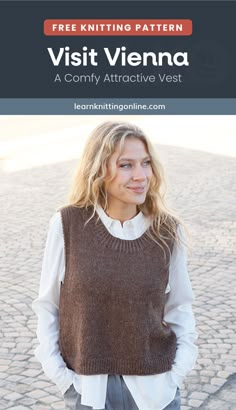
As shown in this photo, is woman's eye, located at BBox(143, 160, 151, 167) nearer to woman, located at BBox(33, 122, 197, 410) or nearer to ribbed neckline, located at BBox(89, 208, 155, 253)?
woman, located at BBox(33, 122, 197, 410)

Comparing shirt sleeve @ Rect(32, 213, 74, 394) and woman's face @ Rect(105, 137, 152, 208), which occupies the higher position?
woman's face @ Rect(105, 137, 152, 208)

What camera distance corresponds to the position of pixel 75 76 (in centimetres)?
561

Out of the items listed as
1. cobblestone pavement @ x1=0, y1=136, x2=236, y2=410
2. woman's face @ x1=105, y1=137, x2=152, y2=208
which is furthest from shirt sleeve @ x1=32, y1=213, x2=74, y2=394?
cobblestone pavement @ x1=0, y1=136, x2=236, y2=410

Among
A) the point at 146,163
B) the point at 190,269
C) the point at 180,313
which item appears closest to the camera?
the point at 146,163

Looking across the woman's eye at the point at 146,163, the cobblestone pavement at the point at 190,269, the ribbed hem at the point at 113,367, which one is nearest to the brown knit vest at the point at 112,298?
the ribbed hem at the point at 113,367

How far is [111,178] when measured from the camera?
2.61 meters

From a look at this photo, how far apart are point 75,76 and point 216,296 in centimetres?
272

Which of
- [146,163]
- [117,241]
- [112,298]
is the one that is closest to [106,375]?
[112,298]

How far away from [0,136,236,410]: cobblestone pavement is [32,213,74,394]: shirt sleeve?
1.98m


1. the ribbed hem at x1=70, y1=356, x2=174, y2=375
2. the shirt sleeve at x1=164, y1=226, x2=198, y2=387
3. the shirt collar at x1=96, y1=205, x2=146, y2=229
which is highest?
the shirt collar at x1=96, y1=205, x2=146, y2=229

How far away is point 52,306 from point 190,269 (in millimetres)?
5037

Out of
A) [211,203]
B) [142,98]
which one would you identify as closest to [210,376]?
[142,98]

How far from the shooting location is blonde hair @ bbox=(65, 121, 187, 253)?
102 inches

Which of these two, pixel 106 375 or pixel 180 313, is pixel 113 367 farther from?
pixel 180 313
